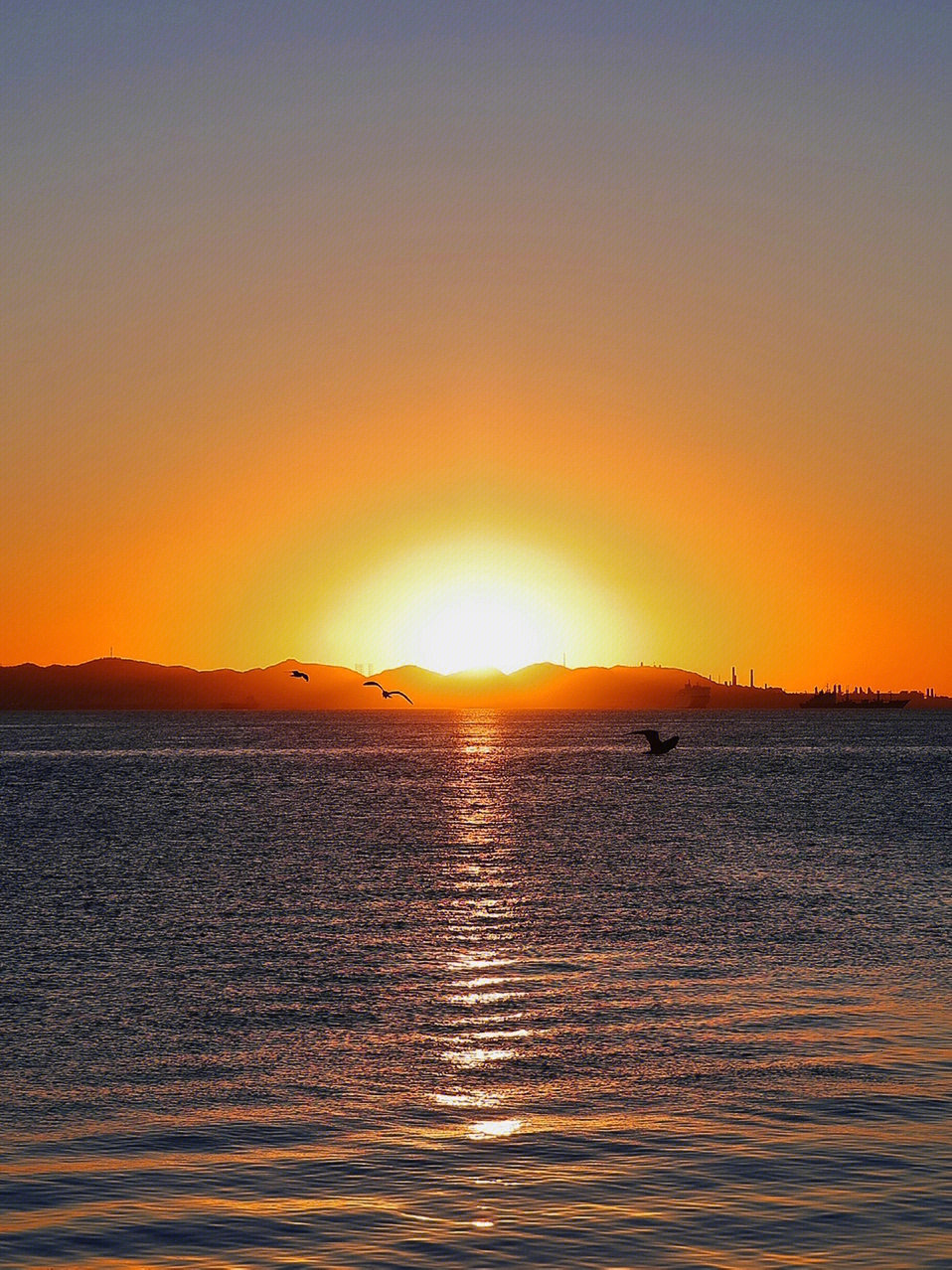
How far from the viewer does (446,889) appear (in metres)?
43.0

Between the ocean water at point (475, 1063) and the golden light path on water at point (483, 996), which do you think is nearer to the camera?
the ocean water at point (475, 1063)

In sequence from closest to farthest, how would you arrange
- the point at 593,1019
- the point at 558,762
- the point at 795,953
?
the point at 593,1019 → the point at 795,953 → the point at 558,762

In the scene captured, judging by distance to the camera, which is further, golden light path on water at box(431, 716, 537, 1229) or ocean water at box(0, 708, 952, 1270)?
golden light path on water at box(431, 716, 537, 1229)

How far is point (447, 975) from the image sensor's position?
27.4 m

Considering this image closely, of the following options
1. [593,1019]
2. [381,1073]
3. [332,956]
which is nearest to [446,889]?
[332,956]

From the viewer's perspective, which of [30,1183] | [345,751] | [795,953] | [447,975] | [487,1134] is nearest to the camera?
[30,1183]

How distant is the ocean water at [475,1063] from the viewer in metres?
13.7

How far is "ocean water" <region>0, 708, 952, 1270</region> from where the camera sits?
1366 centimetres

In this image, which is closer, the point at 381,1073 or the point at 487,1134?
the point at 487,1134

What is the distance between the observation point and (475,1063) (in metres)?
20.2

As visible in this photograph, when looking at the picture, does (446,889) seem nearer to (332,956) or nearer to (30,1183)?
(332,956)

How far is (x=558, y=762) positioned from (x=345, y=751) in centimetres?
4757

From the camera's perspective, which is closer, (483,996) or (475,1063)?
(475,1063)

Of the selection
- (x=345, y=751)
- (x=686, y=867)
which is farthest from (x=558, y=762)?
(x=686, y=867)
